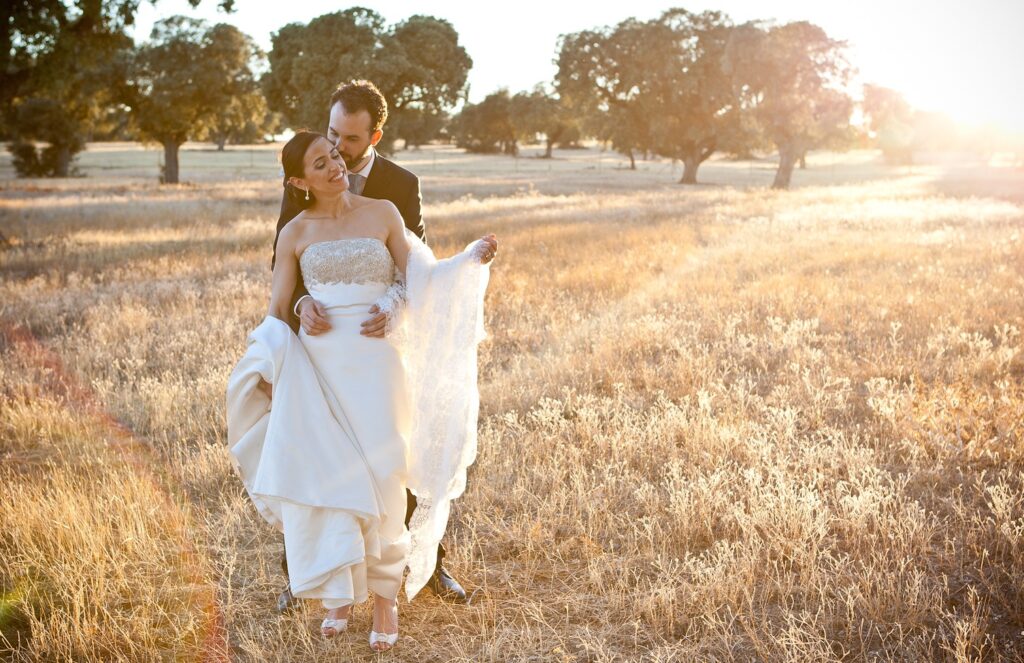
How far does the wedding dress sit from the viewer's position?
3.76m

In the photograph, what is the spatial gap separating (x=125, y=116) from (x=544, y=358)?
128 ft

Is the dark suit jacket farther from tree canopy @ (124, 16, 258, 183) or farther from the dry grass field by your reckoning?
tree canopy @ (124, 16, 258, 183)

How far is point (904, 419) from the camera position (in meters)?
6.36

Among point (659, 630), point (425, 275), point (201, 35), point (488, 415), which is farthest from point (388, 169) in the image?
point (201, 35)

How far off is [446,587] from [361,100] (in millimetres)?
2752

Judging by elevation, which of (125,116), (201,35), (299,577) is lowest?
(299,577)

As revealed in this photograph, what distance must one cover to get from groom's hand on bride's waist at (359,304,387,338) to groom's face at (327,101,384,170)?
945mm

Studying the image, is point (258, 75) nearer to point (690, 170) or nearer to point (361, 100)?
point (690, 170)

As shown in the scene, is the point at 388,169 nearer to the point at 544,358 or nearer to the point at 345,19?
the point at 544,358

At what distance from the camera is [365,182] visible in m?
4.29

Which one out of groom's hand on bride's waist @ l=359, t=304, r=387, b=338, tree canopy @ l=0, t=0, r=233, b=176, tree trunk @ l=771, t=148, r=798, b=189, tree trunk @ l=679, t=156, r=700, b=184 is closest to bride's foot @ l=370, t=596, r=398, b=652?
groom's hand on bride's waist @ l=359, t=304, r=387, b=338

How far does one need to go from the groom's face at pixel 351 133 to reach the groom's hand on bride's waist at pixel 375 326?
945 mm

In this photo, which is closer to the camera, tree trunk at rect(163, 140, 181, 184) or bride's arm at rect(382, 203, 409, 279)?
bride's arm at rect(382, 203, 409, 279)

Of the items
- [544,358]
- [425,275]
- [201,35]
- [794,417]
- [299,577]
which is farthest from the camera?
[201,35]
